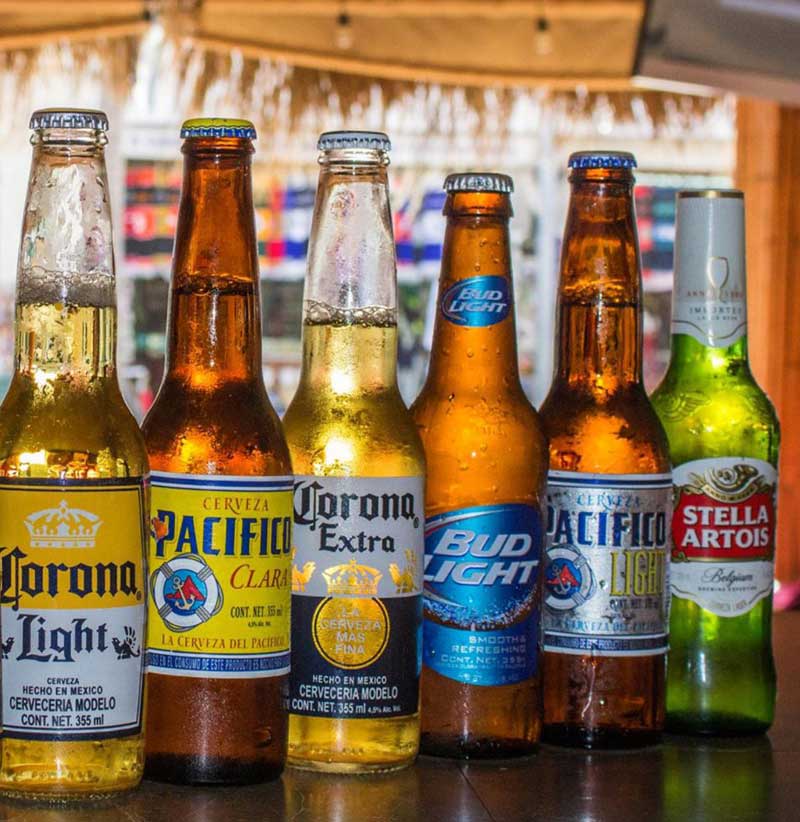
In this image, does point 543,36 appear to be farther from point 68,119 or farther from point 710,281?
point 68,119

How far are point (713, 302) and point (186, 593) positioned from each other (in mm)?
417

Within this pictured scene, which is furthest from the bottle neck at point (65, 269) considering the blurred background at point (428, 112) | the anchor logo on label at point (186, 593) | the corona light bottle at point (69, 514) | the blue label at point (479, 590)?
the blurred background at point (428, 112)

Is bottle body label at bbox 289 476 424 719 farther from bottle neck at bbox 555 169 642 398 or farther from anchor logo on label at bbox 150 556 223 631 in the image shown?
bottle neck at bbox 555 169 642 398

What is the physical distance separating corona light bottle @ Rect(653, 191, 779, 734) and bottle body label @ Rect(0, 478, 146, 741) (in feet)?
1.23

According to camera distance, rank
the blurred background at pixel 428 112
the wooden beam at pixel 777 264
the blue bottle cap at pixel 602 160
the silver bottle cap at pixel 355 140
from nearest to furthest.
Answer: the silver bottle cap at pixel 355 140 < the blue bottle cap at pixel 602 160 < the blurred background at pixel 428 112 < the wooden beam at pixel 777 264

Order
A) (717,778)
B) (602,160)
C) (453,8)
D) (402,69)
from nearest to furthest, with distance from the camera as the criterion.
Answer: (717,778), (602,160), (453,8), (402,69)

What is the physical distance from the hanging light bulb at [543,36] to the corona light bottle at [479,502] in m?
2.23

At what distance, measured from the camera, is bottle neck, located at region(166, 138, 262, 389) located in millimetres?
816

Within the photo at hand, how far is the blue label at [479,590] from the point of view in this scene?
845 mm

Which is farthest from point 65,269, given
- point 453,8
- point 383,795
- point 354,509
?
point 453,8

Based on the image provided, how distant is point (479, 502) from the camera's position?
869 mm

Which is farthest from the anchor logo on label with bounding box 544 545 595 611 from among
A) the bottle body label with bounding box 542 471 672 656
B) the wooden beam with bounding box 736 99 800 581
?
the wooden beam with bounding box 736 99 800 581

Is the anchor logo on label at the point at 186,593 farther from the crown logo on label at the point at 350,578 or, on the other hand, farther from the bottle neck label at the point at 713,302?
the bottle neck label at the point at 713,302

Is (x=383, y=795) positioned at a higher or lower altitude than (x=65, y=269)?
lower
